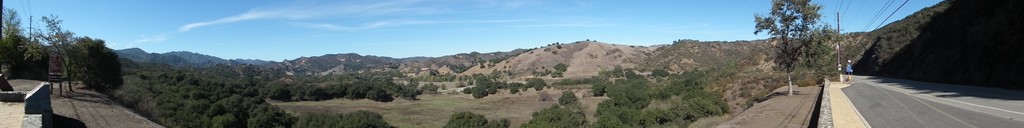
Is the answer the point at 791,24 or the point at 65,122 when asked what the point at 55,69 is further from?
the point at 791,24

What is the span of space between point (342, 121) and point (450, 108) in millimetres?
22812

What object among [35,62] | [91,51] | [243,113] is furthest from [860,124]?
[243,113]

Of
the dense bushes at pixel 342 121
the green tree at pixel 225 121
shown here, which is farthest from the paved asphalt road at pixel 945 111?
the green tree at pixel 225 121

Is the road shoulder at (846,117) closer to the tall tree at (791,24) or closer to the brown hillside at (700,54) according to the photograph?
the tall tree at (791,24)

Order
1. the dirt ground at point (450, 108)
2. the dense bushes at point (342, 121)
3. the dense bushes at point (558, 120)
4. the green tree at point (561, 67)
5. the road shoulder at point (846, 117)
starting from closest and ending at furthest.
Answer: the road shoulder at point (846, 117), the dense bushes at point (558, 120), the dense bushes at point (342, 121), the dirt ground at point (450, 108), the green tree at point (561, 67)

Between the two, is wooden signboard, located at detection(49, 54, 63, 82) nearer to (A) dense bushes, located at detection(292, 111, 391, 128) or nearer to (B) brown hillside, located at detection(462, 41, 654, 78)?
(A) dense bushes, located at detection(292, 111, 391, 128)

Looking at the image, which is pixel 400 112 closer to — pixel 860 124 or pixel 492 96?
pixel 492 96

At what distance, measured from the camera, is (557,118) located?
36562mm

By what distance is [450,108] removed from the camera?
62.0 m

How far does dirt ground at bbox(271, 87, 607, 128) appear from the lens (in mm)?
50522

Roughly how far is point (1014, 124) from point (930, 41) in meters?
33.9

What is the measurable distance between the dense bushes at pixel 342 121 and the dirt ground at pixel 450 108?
6.14m

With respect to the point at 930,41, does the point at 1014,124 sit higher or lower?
lower

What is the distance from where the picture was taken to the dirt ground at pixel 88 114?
15.8 metres
